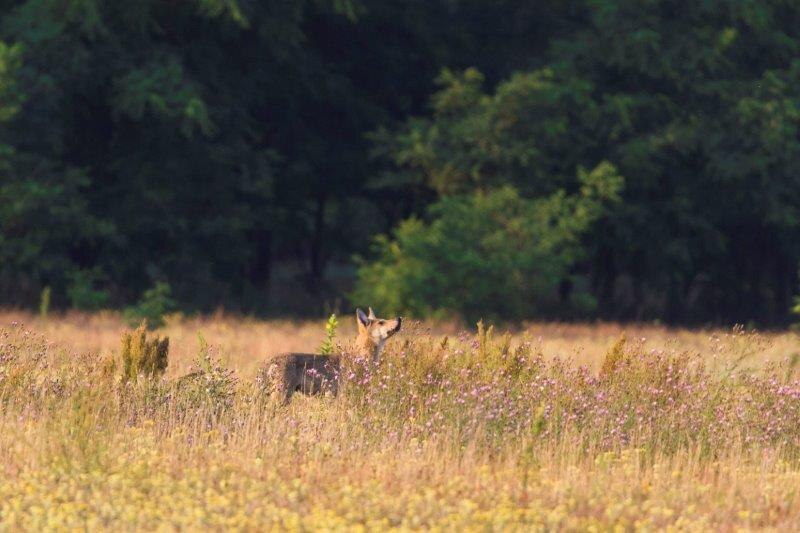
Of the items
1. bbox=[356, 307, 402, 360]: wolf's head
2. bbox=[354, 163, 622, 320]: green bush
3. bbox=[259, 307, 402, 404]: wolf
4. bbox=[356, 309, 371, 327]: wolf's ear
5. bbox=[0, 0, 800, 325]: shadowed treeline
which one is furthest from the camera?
bbox=[0, 0, 800, 325]: shadowed treeline

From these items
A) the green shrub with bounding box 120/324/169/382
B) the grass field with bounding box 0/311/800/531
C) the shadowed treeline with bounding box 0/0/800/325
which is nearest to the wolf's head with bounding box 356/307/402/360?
the grass field with bounding box 0/311/800/531

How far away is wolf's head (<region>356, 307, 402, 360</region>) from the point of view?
13.3m

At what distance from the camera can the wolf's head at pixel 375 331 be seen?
13.3 metres

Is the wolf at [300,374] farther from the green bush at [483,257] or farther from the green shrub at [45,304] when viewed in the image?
the green bush at [483,257]

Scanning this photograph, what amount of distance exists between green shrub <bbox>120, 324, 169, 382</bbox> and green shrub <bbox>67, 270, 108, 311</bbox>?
50.3 feet

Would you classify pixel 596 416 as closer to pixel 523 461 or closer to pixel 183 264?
pixel 523 461

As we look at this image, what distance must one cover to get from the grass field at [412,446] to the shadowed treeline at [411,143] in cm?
1465

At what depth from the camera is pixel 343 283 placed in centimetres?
4659

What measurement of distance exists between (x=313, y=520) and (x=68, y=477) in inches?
74.6

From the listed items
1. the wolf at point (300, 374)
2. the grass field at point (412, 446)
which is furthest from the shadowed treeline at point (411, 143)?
the wolf at point (300, 374)

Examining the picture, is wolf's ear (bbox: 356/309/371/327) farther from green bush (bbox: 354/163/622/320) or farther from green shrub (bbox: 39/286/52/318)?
green bush (bbox: 354/163/622/320)

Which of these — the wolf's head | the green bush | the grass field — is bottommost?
the grass field

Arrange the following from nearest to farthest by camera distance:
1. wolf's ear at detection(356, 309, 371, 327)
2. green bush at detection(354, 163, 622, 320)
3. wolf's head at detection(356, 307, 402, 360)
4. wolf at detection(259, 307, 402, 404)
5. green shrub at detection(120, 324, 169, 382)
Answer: wolf at detection(259, 307, 402, 404) < green shrub at detection(120, 324, 169, 382) < wolf's head at detection(356, 307, 402, 360) < wolf's ear at detection(356, 309, 371, 327) < green bush at detection(354, 163, 622, 320)

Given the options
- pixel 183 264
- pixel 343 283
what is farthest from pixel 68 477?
pixel 343 283
